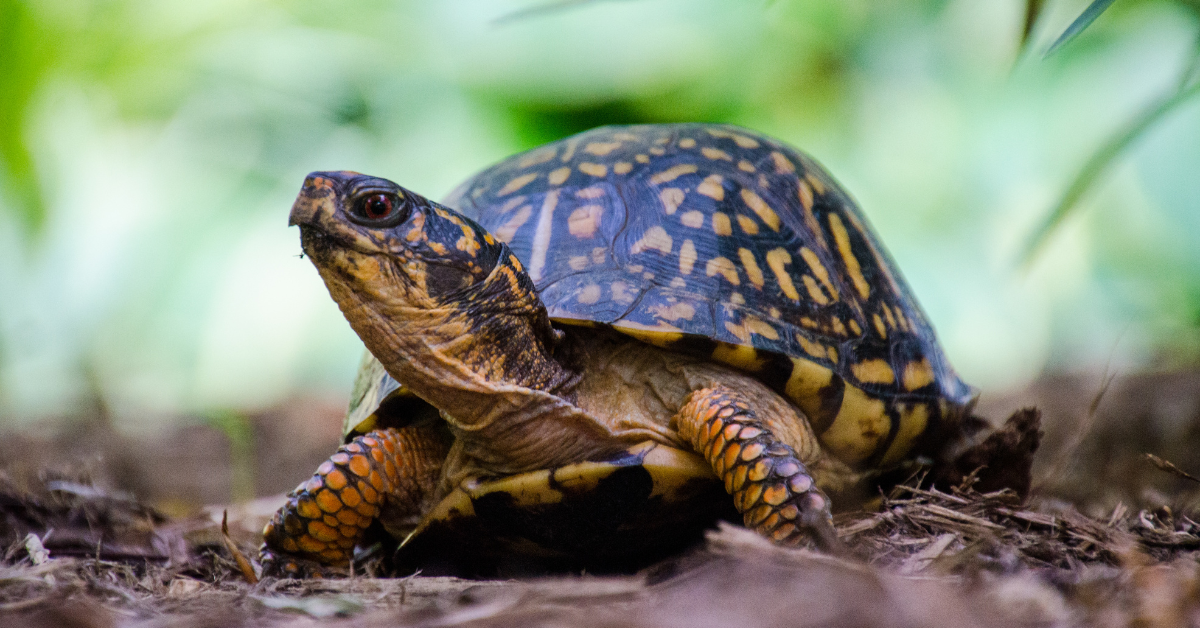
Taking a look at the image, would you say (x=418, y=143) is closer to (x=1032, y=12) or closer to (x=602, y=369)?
(x=602, y=369)

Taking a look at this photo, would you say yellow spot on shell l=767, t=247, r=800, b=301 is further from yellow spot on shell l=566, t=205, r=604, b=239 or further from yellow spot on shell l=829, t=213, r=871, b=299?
yellow spot on shell l=566, t=205, r=604, b=239

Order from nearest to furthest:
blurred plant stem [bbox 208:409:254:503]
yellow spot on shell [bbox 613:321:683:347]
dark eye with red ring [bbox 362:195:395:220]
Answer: dark eye with red ring [bbox 362:195:395:220]
yellow spot on shell [bbox 613:321:683:347]
blurred plant stem [bbox 208:409:254:503]

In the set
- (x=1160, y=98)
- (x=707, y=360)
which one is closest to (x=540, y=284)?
(x=707, y=360)

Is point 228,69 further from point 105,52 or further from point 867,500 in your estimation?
point 867,500

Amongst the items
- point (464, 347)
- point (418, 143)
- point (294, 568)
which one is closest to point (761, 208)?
point (464, 347)

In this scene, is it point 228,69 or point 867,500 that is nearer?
point 867,500

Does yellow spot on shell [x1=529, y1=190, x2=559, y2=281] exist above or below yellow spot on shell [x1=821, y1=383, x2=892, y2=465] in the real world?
above

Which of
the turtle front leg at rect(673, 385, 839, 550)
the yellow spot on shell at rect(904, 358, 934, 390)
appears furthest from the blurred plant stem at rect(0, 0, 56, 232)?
the yellow spot on shell at rect(904, 358, 934, 390)

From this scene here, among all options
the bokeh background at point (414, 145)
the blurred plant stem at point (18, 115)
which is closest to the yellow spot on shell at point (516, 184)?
the bokeh background at point (414, 145)
